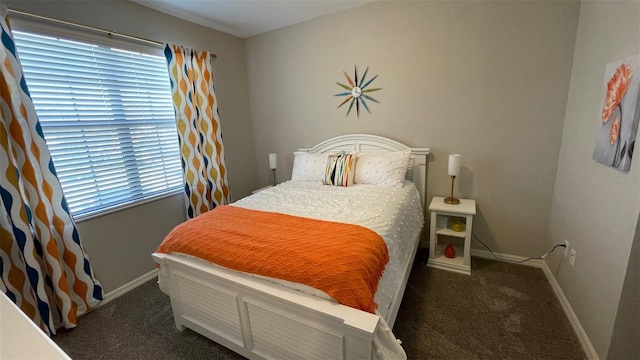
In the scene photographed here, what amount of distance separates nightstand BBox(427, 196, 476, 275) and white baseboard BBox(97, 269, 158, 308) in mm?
2559

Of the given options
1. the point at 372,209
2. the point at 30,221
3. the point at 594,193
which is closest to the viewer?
the point at 594,193

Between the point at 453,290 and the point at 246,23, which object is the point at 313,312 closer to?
the point at 453,290

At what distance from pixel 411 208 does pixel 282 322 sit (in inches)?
53.5

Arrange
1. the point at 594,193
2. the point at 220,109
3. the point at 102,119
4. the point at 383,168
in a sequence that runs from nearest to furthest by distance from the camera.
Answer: the point at 594,193 < the point at 102,119 < the point at 383,168 < the point at 220,109

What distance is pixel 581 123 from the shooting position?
1784 mm

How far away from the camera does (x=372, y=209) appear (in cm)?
185

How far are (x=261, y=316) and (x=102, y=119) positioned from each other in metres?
1.99

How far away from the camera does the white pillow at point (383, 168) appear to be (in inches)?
95.7

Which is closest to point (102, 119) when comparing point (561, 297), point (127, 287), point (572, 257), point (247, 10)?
point (127, 287)

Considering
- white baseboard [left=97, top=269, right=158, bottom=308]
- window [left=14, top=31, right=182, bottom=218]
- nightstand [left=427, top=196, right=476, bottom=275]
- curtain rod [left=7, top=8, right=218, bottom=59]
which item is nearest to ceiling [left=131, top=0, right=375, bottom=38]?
curtain rod [left=7, top=8, right=218, bottom=59]

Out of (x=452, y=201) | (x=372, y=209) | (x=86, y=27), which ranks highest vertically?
(x=86, y=27)

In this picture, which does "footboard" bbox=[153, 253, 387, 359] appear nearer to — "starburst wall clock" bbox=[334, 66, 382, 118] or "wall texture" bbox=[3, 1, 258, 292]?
"wall texture" bbox=[3, 1, 258, 292]

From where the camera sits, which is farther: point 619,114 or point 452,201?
point 452,201

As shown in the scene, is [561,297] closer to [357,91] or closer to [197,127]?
[357,91]
